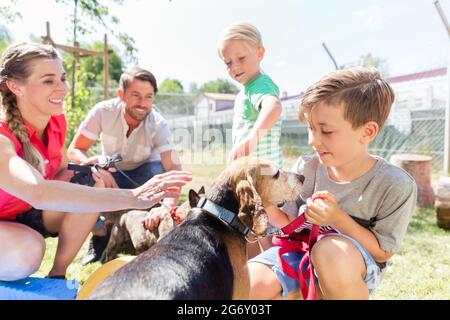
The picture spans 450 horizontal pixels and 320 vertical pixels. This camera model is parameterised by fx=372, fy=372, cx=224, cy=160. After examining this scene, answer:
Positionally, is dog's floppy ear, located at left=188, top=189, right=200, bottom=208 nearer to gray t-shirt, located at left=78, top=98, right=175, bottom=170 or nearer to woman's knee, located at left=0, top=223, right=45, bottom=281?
woman's knee, located at left=0, top=223, right=45, bottom=281

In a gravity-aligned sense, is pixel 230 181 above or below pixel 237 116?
below

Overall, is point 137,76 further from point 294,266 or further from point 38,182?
point 294,266

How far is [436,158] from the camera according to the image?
870 cm

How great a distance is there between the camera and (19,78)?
117 inches

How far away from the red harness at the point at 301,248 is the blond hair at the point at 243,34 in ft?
6.71

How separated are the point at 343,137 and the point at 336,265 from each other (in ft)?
2.55

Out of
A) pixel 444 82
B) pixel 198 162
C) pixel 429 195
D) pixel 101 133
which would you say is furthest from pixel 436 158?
pixel 101 133

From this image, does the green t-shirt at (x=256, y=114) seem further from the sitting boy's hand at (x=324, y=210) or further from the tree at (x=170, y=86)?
the tree at (x=170, y=86)

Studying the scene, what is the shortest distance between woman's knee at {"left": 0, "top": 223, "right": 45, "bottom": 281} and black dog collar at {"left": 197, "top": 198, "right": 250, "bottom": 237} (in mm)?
1324

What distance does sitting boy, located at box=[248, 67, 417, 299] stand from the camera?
2139 millimetres

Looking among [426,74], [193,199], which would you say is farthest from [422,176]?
[193,199]

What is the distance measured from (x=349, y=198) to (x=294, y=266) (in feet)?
1.88

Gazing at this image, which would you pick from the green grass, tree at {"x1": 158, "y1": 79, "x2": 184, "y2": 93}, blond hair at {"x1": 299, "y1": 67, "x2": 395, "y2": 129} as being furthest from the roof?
tree at {"x1": 158, "y1": 79, "x2": 184, "y2": 93}
